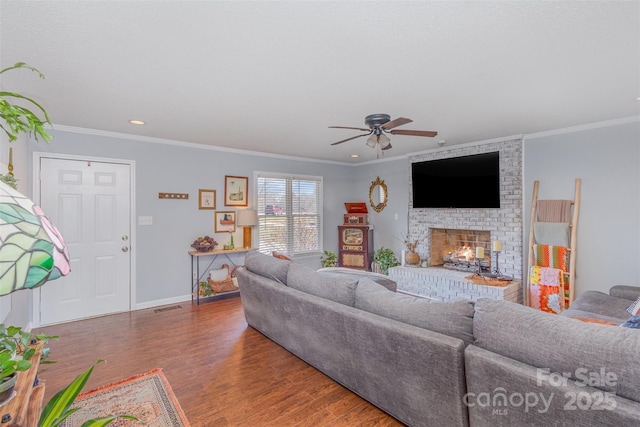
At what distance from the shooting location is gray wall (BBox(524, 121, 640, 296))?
3623 millimetres

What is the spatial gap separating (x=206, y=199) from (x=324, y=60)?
3.48 metres

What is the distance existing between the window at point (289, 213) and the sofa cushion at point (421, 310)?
3714 mm

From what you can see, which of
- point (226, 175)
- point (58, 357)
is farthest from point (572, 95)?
point (58, 357)

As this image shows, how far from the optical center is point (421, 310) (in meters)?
1.90

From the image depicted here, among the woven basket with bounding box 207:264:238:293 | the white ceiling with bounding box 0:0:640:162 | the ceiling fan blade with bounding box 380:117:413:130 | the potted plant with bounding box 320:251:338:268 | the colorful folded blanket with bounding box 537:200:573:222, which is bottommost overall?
the woven basket with bounding box 207:264:238:293

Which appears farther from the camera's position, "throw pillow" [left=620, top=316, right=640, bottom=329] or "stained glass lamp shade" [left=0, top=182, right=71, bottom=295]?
"throw pillow" [left=620, top=316, right=640, bottom=329]

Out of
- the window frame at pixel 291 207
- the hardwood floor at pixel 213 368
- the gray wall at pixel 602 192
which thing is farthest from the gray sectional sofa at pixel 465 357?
the window frame at pixel 291 207

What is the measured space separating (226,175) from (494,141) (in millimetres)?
4249

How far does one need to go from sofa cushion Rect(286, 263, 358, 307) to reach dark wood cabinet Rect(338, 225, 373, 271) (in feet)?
11.4

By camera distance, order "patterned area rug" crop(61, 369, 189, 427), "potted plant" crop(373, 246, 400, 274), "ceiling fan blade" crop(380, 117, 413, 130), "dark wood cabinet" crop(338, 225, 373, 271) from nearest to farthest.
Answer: "patterned area rug" crop(61, 369, 189, 427) < "ceiling fan blade" crop(380, 117, 413, 130) < "potted plant" crop(373, 246, 400, 274) < "dark wood cabinet" crop(338, 225, 373, 271)

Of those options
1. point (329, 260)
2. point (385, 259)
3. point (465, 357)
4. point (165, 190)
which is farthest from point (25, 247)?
point (329, 260)

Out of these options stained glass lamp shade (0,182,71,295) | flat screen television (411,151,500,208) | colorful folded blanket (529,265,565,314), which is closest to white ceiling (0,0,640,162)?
flat screen television (411,151,500,208)

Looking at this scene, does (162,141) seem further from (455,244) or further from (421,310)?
(455,244)

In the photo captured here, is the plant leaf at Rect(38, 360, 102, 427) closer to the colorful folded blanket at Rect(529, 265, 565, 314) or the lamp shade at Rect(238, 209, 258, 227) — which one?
the lamp shade at Rect(238, 209, 258, 227)
